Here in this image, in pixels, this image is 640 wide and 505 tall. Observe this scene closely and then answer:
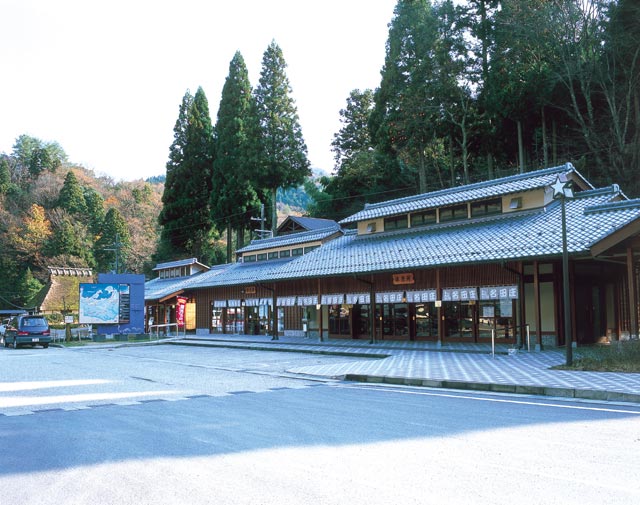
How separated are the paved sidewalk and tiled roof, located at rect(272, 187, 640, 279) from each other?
325cm

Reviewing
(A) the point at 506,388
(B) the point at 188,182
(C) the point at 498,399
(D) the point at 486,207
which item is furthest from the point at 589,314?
(B) the point at 188,182

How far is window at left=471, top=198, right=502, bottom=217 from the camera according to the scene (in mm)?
23453

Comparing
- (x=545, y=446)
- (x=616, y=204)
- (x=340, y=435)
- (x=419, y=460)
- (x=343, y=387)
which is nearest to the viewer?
(x=419, y=460)

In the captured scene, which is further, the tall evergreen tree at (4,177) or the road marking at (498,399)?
→ the tall evergreen tree at (4,177)

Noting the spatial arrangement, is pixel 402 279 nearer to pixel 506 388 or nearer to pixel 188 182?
pixel 506 388

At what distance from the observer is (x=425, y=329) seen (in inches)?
961

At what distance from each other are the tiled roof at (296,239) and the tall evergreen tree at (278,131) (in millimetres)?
7070

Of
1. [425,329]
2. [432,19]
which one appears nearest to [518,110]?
[432,19]

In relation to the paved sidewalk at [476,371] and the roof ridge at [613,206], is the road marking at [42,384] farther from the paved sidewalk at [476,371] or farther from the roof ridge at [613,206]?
the roof ridge at [613,206]

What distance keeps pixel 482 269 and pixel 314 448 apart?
53.7 ft

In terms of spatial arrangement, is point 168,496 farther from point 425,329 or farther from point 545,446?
point 425,329

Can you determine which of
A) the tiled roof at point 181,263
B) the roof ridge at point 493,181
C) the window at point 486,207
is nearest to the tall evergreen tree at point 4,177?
the tiled roof at point 181,263

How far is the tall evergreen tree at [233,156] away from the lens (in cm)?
4703

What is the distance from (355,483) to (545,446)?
263cm
